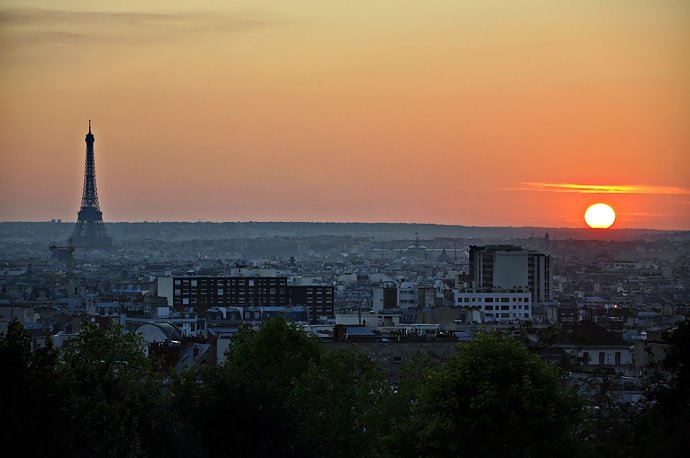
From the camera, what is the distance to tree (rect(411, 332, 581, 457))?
1035 inches

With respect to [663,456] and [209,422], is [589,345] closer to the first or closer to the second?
[209,422]

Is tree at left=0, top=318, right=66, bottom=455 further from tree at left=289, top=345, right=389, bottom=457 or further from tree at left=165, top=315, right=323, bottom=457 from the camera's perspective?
tree at left=289, top=345, right=389, bottom=457

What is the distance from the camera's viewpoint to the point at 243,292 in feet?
408

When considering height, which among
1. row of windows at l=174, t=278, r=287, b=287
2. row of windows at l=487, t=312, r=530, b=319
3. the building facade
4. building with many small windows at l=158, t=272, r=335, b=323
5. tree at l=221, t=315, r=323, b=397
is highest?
the building facade

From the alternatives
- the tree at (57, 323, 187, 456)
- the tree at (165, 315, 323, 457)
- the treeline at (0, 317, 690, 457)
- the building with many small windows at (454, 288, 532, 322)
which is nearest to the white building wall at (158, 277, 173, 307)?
the building with many small windows at (454, 288, 532, 322)

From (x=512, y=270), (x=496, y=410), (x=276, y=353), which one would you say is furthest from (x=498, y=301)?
(x=496, y=410)

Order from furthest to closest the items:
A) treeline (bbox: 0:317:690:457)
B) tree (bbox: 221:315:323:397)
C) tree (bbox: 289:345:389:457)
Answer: tree (bbox: 221:315:323:397)
tree (bbox: 289:345:389:457)
treeline (bbox: 0:317:690:457)

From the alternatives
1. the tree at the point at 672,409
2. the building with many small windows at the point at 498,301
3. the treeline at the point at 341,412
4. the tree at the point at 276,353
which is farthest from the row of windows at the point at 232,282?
the tree at the point at 672,409

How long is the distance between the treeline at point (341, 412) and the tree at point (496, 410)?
22 millimetres

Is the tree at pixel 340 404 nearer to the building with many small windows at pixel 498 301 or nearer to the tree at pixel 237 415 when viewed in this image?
the tree at pixel 237 415

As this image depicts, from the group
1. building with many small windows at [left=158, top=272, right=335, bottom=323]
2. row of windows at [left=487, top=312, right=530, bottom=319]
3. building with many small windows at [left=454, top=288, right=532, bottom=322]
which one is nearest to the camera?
row of windows at [left=487, top=312, right=530, bottom=319]

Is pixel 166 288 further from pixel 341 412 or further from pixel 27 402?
pixel 27 402

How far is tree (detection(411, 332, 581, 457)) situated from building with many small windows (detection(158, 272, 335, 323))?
9224 cm

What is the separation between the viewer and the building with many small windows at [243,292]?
121375mm
